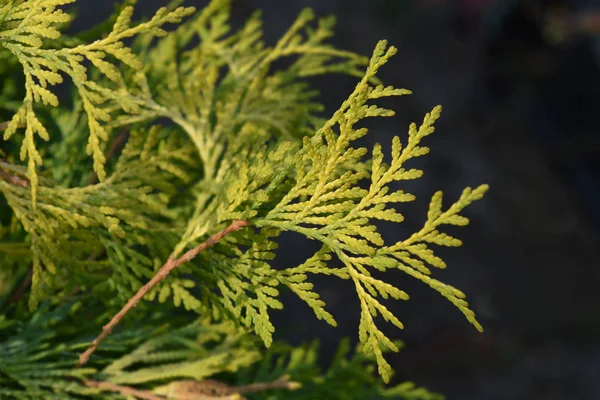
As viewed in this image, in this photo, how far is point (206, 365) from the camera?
1.43m

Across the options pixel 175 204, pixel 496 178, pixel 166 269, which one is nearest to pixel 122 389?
pixel 166 269

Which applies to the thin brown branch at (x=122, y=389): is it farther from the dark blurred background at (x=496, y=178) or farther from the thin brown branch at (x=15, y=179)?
the dark blurred background at (x=496, y=178)

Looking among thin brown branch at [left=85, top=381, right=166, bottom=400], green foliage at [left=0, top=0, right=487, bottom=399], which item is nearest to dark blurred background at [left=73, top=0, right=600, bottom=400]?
green foliage at [left=0, top=0, right=487, bottom=399]

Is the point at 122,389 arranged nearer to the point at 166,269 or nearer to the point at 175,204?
the point at 166,269

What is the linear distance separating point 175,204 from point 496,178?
382cm

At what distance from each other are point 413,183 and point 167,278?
139 inches

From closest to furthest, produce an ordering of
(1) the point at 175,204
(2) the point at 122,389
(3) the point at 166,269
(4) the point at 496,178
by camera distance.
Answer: (3) the point at 166,269, (2) the point at 122,389, (1) the point at 175,204, (4) the point at 496,178

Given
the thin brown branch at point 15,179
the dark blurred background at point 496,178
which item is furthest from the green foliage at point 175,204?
the dark blurred background at point 496,178

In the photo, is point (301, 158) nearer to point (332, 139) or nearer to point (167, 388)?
point (332, 139)

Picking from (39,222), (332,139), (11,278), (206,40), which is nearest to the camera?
(332,139)

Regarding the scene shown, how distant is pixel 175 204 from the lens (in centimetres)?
161

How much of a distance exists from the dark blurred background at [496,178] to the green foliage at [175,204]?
8.05ft

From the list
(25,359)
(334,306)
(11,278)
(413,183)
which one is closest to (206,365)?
(25,359)

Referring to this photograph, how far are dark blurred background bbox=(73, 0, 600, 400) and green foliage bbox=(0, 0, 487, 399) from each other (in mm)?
2454
